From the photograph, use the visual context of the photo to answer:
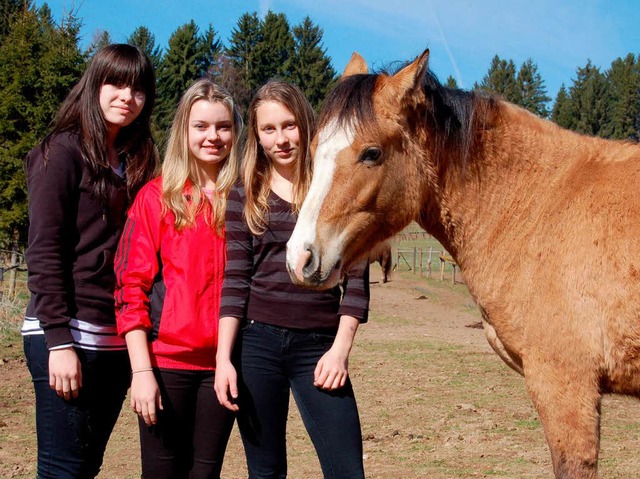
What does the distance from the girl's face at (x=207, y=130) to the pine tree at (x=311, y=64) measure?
49.7m

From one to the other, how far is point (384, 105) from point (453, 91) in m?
0.41

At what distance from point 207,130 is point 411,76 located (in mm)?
909

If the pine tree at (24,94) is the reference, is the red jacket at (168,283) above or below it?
below

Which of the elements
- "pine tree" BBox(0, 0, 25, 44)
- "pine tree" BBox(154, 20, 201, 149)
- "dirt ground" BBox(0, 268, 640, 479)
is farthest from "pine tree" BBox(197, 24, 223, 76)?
"dirt ground" BBox(0, 268, 640, 479)

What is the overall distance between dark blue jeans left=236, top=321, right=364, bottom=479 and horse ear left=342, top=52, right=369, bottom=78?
1.30 m

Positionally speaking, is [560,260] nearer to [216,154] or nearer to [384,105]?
[384,105]

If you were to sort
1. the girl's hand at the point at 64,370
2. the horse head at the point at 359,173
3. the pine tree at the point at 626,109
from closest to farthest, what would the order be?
the girl's hand at the point at 64,370
the horse head at the point at 359,173
the pine tree at the point at 626,109

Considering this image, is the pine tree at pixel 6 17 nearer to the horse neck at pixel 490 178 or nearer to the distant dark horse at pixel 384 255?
the distant dark horse at pixel 384 255

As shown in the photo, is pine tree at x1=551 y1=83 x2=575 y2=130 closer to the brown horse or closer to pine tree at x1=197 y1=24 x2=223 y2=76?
pine tree at x1=197 y1=24 x2=223 y2=76

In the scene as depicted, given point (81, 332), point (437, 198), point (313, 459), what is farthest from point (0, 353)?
point (437, 198)

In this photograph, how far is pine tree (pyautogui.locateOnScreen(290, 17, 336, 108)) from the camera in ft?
175

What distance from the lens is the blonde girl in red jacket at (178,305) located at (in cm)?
257

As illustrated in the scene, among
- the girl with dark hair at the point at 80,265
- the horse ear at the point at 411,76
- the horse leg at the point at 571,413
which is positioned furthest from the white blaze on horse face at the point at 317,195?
the horse leg at the point at 571,413

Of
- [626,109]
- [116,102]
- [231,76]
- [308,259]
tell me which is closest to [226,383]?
[308,259]
